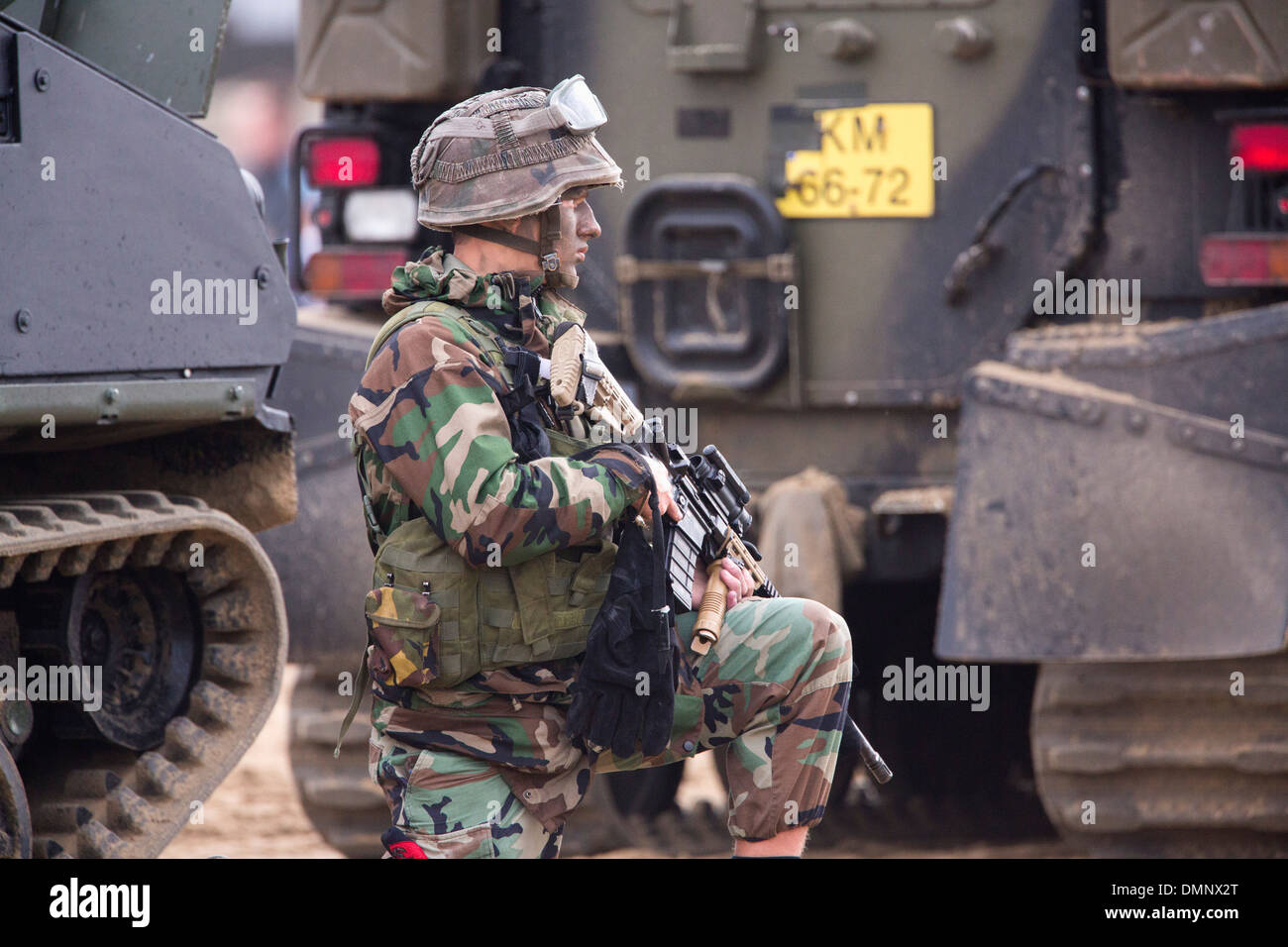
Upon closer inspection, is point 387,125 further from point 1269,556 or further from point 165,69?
point 1269,556

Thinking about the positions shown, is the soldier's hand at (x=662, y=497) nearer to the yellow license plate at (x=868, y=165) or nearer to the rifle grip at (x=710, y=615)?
the rifle grip at (x=710, y=615)

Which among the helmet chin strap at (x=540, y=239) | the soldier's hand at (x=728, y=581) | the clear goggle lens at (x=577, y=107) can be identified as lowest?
the soldier's hand at (x=728, y=581)

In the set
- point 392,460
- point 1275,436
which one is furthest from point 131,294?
point 1275,436

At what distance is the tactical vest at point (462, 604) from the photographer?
3.37 metres

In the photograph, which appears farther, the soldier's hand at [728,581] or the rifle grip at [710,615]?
the soldier's hand at [728,581]

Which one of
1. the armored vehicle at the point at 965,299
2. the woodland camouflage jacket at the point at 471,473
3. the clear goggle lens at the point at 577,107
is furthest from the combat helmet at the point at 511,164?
the armored vehicle at the point at 965,299

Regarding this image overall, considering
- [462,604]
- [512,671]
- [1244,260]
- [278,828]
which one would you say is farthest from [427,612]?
[278,828]

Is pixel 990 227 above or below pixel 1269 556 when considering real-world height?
above

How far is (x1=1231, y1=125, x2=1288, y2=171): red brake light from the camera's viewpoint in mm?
5199

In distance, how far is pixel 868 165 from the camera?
5.80 meters

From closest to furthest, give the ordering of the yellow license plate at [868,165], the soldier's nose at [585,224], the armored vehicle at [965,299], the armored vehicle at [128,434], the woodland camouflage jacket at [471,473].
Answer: the woodland camouflage jacket at [471,473], the soldier's nose at [585,224], the armored vehicle at [128,434], the armored vehicle at [965,299], the yellow license plate at [868,165]

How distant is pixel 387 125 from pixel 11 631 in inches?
92.2

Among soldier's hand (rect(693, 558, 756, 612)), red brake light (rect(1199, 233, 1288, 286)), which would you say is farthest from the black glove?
red brake light (rect(1199, 233, 1288, 286))

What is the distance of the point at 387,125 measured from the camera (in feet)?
19.6
